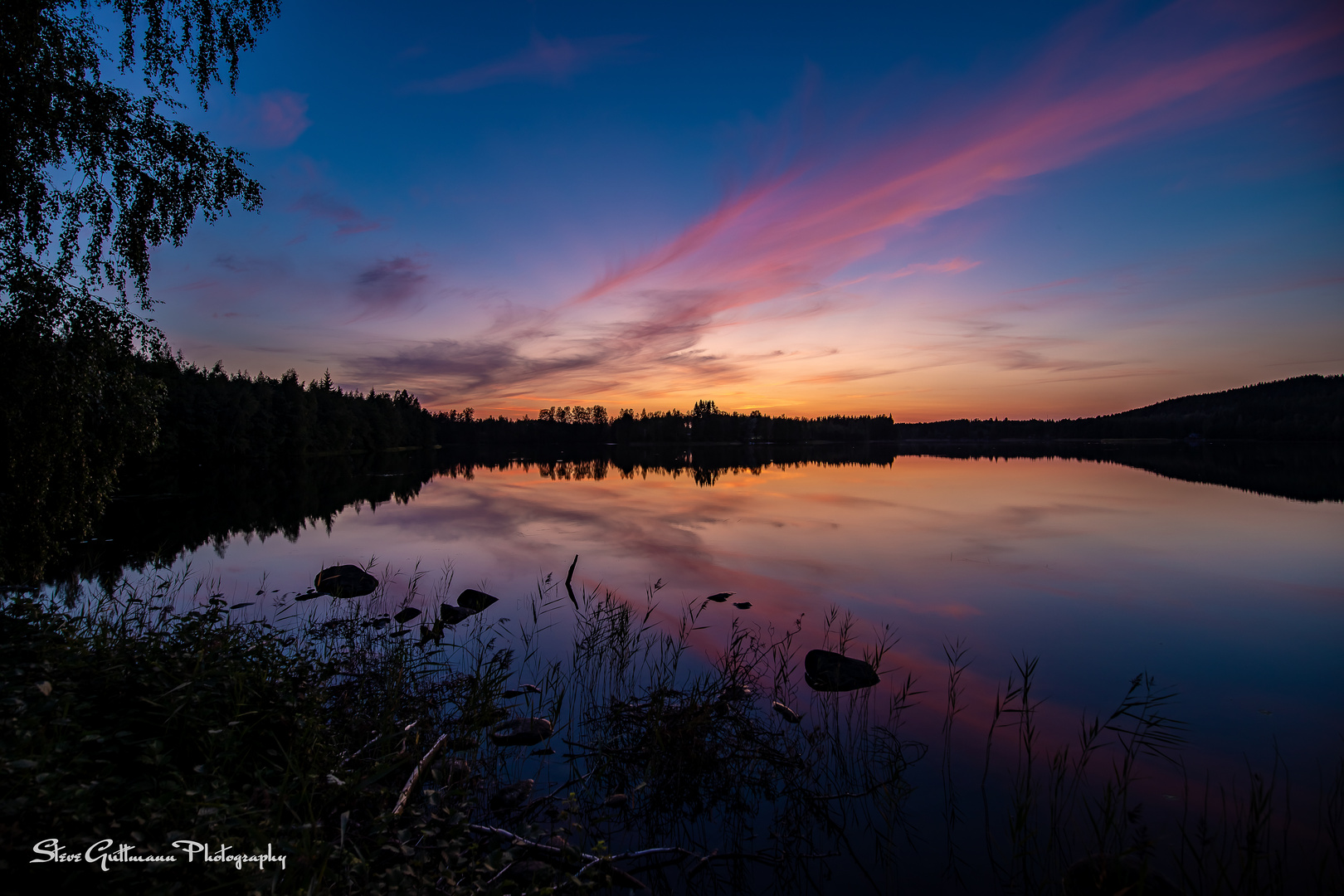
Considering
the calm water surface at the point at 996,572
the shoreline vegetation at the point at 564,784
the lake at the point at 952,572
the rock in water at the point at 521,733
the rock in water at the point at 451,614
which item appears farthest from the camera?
the rock in water at the point at 451,614

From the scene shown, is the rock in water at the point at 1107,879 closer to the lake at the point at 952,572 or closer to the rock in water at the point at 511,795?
the lake at the point at 952,572

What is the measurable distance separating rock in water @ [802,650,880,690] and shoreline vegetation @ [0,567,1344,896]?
1.00 feet

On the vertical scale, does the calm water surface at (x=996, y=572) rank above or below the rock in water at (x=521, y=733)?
below

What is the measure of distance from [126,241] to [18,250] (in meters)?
1.36

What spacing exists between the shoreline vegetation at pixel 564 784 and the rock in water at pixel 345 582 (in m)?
4.79

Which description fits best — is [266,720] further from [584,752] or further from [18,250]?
[18,250]

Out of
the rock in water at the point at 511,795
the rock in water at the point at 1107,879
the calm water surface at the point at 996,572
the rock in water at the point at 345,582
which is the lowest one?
the calm water surface at the point at 996,572

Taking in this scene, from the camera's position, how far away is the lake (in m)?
9.79

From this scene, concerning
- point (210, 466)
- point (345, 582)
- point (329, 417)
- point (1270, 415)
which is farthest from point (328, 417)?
point (1270, 415)

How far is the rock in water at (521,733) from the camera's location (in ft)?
26.8

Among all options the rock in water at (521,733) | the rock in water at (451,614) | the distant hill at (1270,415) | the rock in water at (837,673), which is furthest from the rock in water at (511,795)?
the distant hill at (1270,415)

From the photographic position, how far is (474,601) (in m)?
15.2

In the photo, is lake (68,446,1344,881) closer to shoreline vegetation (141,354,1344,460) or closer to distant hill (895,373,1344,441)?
shoreline vegetation (141,354,1344,460)

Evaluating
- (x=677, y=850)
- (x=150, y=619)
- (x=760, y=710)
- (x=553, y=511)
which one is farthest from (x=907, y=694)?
(x=553, y=511)
